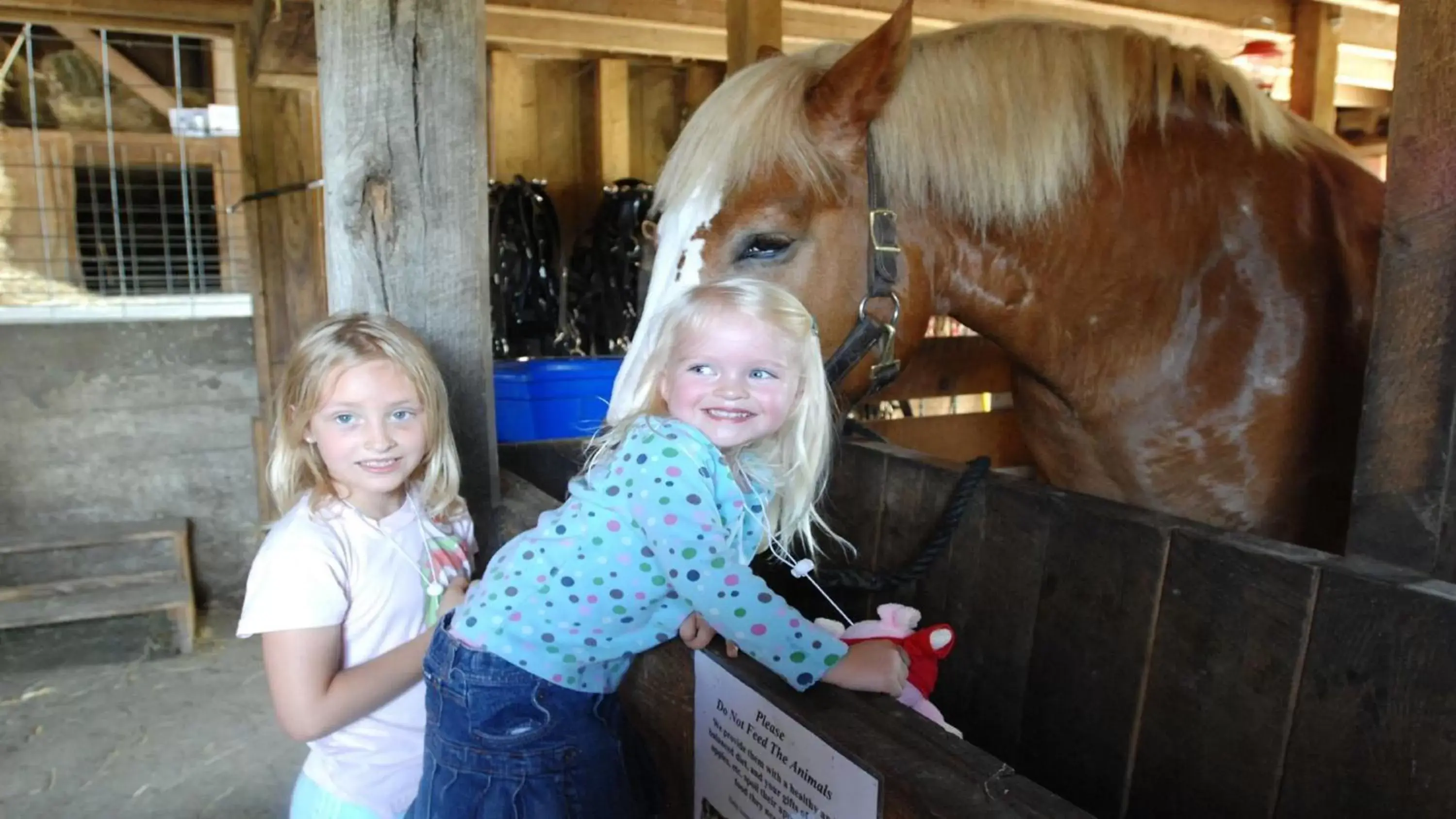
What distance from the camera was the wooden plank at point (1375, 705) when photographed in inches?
30.9

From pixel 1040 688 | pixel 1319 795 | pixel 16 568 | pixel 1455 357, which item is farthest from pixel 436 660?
pixel 16 568

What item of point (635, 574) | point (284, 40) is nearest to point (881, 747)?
point (635, 574)

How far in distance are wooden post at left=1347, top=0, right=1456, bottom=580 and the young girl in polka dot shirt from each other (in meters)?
0.52

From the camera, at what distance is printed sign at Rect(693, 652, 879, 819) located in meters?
0.63

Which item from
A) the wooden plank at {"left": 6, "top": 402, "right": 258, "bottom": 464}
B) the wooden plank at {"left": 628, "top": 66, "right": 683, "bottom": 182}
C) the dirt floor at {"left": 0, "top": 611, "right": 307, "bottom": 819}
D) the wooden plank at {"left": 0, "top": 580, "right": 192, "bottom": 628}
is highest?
the wooden plank at {"left": 628, "top": 66, "right": 683, "bottom": 182}

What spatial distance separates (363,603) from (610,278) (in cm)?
308

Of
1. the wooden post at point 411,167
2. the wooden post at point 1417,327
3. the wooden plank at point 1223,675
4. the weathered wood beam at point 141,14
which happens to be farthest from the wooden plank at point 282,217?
the wooden post at point 1417,327

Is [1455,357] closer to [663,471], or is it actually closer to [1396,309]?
[1396,309]

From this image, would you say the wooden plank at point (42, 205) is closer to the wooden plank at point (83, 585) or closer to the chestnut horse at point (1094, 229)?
the wooden plank at point (83, 585)

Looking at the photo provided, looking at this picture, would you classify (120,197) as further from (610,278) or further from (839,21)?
(839,21)

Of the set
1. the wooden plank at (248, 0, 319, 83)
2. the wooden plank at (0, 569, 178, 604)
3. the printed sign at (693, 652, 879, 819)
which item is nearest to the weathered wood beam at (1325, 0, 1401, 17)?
the wooden plank at (248, 0, 319, 83)

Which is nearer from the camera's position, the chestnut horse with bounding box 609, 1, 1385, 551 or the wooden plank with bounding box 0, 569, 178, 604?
the chestnut horse with bounding box 609, 1, 1385, 551

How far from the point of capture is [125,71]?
3902mm

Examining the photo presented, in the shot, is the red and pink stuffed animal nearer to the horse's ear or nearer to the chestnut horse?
the chestnut horse
